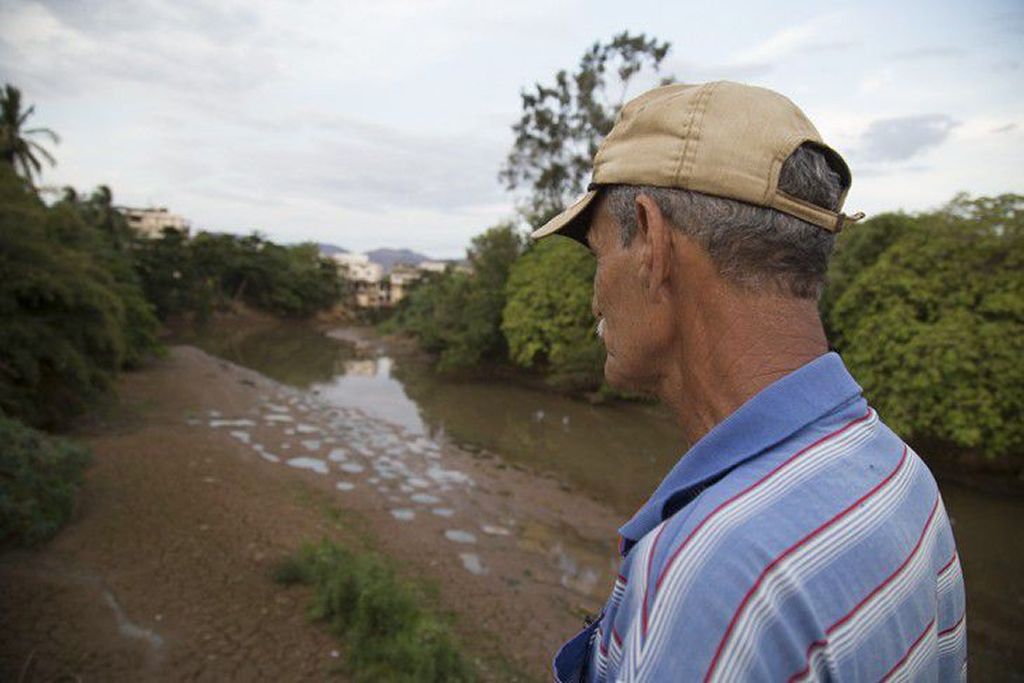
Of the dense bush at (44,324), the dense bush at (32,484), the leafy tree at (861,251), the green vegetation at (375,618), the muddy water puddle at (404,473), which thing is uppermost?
the leafy tree at (861,251)

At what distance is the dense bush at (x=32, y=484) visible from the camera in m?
5.18

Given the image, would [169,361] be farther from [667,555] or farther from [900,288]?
[667,555]

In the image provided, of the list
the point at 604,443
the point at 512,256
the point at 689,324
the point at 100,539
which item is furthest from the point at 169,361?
the point at 689,324

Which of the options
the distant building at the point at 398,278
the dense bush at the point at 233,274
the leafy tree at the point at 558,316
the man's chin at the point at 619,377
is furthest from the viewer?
the distant building at the point at 398,278

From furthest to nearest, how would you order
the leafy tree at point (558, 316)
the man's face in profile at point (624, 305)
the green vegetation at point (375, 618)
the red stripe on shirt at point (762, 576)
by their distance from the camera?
the leafy tree at point (558, 316) → the green vegetation at point (375, 618) → the man's face in profile at point (624, 305) → the red stripe on shirt at point (762, 576)

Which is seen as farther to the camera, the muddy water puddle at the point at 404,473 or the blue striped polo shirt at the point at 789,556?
the muddy water puddle at the point at 404,473

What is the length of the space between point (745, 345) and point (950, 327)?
1130cm

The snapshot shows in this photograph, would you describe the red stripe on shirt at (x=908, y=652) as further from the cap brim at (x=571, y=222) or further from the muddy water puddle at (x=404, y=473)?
the muddy water puddle at (x=404, y=473)

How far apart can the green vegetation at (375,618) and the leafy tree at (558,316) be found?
1235 centimetres

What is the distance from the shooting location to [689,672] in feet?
2.43

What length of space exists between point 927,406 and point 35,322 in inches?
539

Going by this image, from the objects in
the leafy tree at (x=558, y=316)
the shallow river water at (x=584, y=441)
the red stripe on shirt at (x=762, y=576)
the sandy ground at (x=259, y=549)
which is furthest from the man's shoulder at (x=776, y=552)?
the leafy tree at (x=558, y=316)

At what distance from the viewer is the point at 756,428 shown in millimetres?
950

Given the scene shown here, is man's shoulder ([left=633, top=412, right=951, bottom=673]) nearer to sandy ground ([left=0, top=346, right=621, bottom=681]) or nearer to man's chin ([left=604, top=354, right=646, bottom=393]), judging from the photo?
man's chin ([left=604, top=354, right=646, bottom=393])
